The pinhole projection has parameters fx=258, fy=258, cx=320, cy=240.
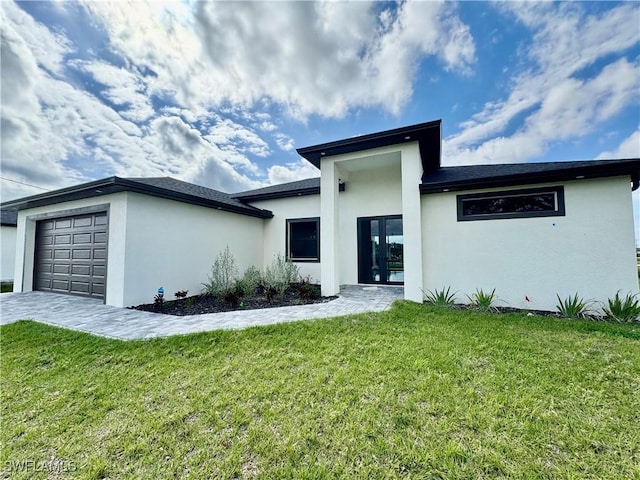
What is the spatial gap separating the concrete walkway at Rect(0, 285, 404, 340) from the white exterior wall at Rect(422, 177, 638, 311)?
6.52ft

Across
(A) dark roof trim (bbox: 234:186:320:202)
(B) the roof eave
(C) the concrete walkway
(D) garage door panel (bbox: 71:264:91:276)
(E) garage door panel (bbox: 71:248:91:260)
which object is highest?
(A) dark roof trim (bbox: 234:186:320:202)

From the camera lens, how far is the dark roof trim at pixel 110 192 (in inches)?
267

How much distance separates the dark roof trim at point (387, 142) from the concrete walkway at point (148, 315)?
4482mm

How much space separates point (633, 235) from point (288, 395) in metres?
8.05

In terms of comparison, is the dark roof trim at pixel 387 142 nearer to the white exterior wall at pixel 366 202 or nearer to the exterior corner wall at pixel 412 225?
the white exterior wall at pixel 366 202

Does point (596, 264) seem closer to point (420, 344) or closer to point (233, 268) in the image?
point (420, 344)

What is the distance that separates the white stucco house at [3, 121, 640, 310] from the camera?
6.07 meters


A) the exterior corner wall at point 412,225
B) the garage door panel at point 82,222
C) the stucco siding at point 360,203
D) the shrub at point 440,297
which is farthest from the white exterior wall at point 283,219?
the garage door panel at point 82,222

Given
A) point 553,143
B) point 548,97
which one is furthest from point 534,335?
point 553,143

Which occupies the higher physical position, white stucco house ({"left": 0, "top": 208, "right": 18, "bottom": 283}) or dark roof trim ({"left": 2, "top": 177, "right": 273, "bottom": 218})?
dark roof trim ({"left": 2, "top": 177, "right": 273, "bottom": 218})

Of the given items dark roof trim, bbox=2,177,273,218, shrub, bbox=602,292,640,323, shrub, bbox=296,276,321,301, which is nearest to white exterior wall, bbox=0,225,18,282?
dark roof trim, bbox=2,177,273,218

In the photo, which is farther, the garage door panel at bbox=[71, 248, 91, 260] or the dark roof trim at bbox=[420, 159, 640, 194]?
the garage door panel at bbox=[71, 248, 91, 260]

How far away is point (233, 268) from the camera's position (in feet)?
31.8

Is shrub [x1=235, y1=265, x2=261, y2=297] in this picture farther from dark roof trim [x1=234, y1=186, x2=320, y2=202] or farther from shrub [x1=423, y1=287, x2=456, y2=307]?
shrub [x1=423, y1=287, x2=456, y2=307]
